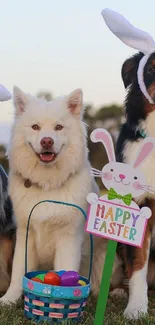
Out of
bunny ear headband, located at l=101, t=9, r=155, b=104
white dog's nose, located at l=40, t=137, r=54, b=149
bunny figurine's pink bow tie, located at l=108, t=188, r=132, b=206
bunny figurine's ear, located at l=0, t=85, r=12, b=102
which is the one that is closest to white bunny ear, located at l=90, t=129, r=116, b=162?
bunny figurine's pink bow tie, located at l=108, t=188, r=132, b=206

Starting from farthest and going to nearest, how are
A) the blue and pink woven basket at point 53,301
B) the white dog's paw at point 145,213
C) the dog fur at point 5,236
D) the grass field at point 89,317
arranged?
1. the dog fur at point 5,236
2. the grass field at point 89,317
3. the blue and pink woven basket at point 53,301
4. the white dog's paw at point 145,213

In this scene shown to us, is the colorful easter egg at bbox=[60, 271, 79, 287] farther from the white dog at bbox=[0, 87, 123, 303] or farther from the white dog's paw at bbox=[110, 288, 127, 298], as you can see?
the white dog's paw at bbox=[110, 288, 127, 298]

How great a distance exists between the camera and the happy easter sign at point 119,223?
255cm

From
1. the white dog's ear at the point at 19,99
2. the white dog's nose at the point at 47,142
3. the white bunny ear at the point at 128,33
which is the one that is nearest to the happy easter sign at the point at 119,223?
the white dog's nose at the point at 47,142

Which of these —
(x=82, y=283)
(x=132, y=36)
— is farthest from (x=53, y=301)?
(x=132, y=36)

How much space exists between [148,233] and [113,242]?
833 mm

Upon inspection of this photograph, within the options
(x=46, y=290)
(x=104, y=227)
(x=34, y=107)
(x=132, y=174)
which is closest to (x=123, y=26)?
(x=34, y=107)

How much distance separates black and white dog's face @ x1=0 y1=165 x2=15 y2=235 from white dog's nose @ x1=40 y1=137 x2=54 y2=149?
31.7 inches

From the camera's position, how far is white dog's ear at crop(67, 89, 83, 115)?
344 centimetres

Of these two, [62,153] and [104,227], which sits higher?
[62,153]

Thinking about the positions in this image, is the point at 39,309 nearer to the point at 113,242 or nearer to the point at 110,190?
the point at 113,242

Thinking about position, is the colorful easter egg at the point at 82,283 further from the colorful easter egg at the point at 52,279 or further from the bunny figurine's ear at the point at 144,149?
the bunny figurine's ear at the point at 144,149

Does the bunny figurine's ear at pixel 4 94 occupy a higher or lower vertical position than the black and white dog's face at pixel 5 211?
Result: higher

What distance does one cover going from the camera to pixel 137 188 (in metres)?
2.59
